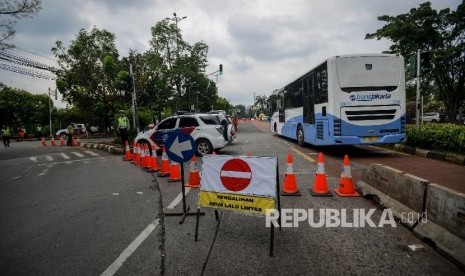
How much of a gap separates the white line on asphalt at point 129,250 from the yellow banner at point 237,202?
923 mm

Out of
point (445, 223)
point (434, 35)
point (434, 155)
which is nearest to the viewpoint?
point (445, 223)

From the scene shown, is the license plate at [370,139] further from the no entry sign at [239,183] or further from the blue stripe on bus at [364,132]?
the no entry sign at [239,183]

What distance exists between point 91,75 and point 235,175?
26892 millimetres

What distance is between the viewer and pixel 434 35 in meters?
24.6

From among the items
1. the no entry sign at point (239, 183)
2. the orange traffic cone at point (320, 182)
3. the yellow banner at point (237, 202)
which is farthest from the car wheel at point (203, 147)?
the yellow banner at point (237, 202)

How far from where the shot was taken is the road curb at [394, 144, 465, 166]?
8.98 m

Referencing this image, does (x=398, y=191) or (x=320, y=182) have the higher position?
(x=398, y=191)

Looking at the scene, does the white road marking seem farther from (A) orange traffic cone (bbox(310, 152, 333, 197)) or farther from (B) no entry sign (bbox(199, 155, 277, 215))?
(A) orange traffic cone (bbox(310, 152, 333, 197))

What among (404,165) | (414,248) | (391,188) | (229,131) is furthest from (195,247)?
(229,131)

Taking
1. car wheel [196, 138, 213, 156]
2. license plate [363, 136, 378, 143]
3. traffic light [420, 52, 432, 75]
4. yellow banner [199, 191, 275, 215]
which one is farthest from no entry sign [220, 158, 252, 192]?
traffic light [420, 52, 432, 75]

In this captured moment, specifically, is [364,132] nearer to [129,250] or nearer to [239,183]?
[239,183]

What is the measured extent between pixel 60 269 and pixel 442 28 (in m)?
30.0

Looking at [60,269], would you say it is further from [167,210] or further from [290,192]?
[290,192]

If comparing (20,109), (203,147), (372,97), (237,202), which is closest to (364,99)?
(372,97)
